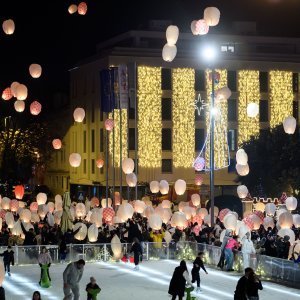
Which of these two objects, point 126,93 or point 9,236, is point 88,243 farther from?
point 126,93

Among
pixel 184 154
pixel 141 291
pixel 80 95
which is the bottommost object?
pixel 141 291

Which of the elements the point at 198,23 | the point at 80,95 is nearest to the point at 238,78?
the point at 80,95

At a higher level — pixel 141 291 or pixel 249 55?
pixel 249 55

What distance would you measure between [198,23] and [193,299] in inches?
712

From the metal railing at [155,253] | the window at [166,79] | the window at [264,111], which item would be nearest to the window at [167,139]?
the window at [166,79]

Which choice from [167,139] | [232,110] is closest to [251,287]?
[167,139]

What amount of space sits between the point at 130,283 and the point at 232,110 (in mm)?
48944

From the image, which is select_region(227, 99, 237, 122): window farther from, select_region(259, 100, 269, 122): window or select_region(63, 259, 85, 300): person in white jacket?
select_region(63, 259, 85, 300): person in white jacket

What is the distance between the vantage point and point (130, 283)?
2969cm

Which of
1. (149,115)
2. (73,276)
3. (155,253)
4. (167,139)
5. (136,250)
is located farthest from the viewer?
(167,139)

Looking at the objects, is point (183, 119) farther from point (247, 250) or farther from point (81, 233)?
point (247, 250)

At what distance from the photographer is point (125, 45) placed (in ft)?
252

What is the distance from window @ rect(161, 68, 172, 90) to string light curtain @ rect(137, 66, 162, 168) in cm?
41

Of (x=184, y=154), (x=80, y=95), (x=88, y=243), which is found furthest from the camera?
(x=80, y=95)
